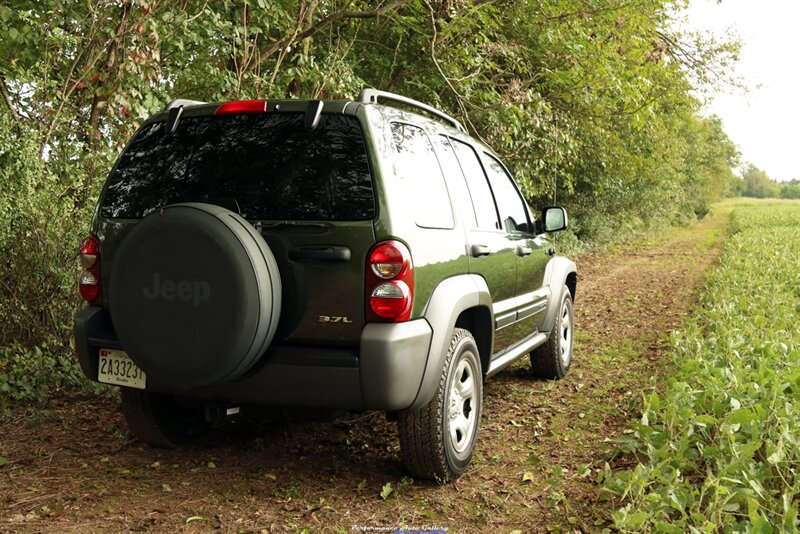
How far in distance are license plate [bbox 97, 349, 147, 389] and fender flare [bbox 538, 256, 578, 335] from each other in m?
3.09

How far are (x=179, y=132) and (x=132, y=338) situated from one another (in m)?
1.12

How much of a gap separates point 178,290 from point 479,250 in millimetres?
1747

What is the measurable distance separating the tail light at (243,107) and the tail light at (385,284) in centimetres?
97

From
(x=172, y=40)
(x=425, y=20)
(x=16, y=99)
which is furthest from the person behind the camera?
(x=425, y=20)

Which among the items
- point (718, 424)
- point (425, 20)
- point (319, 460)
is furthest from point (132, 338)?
point (425, 20)

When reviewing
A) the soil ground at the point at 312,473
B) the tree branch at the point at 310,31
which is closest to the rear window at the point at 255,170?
the soil ground at the point at 312,473

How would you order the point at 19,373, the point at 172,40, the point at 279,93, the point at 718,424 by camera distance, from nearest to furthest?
the point at 718,424, the point at 19,373, the point at 172,40, the point at 279,93

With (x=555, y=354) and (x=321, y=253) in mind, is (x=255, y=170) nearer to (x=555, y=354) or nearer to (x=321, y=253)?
(x=321, y=253)

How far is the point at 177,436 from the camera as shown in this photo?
13.6ft

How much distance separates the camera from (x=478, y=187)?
178 inches

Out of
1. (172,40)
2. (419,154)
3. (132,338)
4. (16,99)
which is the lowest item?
(132,338)

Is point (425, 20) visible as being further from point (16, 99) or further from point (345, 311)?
point (345, 311)

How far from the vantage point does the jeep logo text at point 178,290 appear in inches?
119

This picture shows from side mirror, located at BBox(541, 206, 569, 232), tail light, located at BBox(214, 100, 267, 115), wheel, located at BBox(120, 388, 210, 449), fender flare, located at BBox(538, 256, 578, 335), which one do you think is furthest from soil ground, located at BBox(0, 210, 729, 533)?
tail light, located at BBox(214, 100, 267, 115)
